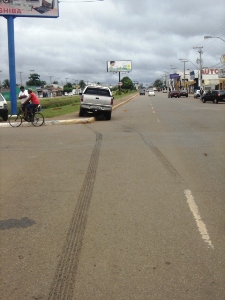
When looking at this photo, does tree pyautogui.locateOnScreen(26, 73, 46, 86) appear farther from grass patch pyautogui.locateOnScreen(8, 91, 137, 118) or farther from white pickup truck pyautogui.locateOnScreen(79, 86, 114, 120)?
white pickup truck pyautogui.locateOnScreen(79, 86, 114, 120)

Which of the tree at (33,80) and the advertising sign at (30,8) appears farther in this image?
the tree at (33,80)

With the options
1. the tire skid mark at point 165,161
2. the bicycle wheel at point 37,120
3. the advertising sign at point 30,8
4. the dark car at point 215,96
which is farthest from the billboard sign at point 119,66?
the tire skid mark at point 165,161

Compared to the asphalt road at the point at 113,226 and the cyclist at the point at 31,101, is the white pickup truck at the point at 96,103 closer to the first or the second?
the cyclist at the point at 31,101

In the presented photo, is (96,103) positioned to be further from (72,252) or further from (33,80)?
(33,80)

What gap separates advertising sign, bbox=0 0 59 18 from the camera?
2375 cm

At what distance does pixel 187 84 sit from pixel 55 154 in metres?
123

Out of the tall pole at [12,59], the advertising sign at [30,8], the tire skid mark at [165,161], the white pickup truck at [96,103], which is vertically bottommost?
the tire skid mark at [165,161]

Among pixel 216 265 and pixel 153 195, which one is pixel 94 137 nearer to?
pixel 153 195

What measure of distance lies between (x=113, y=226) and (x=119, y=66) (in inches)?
3988

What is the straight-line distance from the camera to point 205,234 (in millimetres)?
4918

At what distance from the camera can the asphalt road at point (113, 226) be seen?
3703 mm

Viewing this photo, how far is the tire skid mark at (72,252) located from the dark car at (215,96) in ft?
126

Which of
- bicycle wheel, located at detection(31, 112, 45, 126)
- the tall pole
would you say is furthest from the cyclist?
the tall pole

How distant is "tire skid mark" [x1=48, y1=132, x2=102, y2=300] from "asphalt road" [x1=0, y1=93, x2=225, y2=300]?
0.03ft
